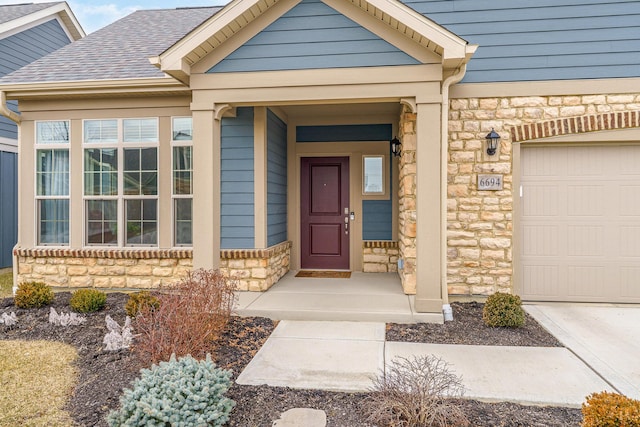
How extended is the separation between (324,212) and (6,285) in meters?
5.71

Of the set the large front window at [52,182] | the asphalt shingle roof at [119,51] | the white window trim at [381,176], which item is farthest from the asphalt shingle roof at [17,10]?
the white window trim at [381,176]

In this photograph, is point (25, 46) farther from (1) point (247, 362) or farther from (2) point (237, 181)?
(1) point (247, 362)

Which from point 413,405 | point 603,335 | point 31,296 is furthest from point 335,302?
point 31,296

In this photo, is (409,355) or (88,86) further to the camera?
(88,86)

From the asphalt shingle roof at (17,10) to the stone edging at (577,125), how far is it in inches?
452

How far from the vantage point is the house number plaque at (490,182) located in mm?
5258

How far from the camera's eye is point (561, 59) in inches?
202

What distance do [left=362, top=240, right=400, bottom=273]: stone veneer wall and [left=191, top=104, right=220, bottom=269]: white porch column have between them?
2999mm

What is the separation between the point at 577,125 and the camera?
5.11 m

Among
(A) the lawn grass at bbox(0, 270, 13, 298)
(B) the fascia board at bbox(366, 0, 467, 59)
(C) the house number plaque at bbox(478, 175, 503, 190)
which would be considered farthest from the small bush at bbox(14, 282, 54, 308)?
(C) the house number plaque at bbox(478, 175, 503, 190)

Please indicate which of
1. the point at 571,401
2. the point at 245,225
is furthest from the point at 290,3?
the point at 571,401

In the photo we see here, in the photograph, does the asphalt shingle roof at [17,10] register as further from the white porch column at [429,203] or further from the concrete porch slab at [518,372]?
the concrete porch slab at [518,372]

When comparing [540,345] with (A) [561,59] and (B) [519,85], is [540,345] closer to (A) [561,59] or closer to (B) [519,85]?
(B) [519,85]

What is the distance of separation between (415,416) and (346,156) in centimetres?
528
